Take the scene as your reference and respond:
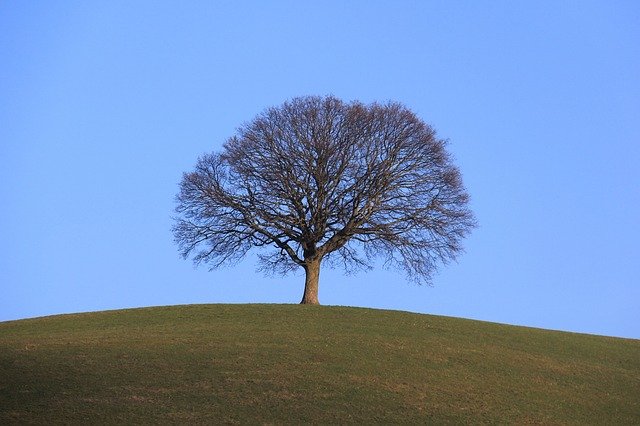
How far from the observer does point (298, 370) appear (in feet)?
124

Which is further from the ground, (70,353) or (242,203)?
(242,203)

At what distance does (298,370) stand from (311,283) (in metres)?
16.3

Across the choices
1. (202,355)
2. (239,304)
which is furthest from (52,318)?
(202,355)

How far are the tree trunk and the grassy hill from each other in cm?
259

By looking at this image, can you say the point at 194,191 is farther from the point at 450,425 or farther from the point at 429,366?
the point at 450,425

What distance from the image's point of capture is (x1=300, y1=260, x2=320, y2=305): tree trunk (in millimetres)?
Answer: 53594

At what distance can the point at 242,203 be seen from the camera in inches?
2127

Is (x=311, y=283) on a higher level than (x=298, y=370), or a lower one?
higher

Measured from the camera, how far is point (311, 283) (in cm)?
5397

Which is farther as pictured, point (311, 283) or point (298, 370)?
point (311, 283)

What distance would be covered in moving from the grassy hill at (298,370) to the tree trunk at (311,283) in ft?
8.50

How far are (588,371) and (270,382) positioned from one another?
1667cm

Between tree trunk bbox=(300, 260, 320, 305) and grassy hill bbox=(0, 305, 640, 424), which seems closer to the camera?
grassy hill bbox=(0, 305, 640, 424)

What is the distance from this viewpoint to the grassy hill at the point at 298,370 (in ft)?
109
